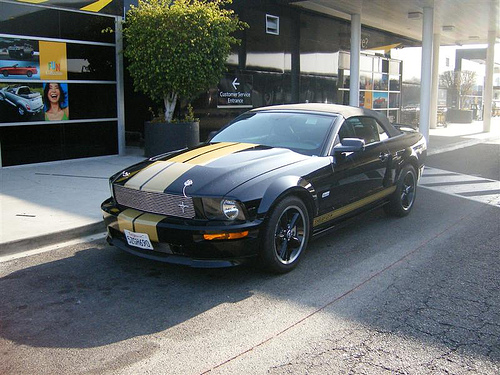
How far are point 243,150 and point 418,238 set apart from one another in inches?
96.5

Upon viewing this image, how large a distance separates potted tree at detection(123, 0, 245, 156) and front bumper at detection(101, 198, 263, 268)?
22.7 ft

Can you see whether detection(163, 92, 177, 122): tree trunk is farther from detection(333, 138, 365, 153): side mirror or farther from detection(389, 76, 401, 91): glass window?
detection(389, 76, 401, 91): glass window

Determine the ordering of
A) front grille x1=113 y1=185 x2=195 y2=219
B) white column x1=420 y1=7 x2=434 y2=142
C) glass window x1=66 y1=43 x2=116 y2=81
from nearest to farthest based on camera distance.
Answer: front grille x1=113 y1=185 x2=195 y2=219 < glass window x1=66 y1=43 x2=116 y2=81 < white column x1=420 y1=7 x2=434 y2=142

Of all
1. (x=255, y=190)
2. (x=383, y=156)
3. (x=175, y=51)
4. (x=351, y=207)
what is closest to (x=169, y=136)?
(x=175, y=51)

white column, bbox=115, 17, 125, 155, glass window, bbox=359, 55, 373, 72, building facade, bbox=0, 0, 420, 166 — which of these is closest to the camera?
building facade, bbox=0, 0, 420, 166

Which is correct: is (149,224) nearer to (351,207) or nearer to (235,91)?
(351,207)

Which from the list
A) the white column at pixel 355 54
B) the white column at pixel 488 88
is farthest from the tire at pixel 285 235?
the white column at pixel 488 88

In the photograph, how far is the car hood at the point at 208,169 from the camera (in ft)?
15.6

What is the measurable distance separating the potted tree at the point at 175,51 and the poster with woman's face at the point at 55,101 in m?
1.71

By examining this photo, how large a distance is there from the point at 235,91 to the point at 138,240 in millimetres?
10873

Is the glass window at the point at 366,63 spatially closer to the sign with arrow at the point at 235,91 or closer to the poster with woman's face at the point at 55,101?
the sign with arrow at the point at 235,91

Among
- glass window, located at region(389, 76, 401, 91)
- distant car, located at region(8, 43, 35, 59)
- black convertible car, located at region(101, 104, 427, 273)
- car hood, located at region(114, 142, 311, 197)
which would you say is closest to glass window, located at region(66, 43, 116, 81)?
distant car, located at region(8, 43, 35, 59)

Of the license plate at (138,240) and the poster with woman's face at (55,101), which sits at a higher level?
the poster with woman's face at (55,101)

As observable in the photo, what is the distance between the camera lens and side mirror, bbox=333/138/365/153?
18.5ft
